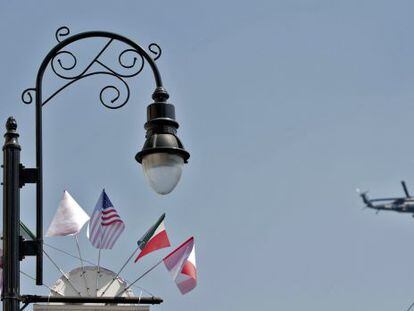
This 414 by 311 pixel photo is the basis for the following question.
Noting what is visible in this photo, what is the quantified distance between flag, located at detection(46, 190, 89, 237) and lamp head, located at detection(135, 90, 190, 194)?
110 feet

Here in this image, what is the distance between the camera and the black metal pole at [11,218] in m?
11.9

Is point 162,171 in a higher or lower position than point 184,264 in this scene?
lower

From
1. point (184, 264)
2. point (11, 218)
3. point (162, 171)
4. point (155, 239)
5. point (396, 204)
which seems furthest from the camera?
point (396, 204)

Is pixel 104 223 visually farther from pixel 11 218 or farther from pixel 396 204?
pixel 396 204

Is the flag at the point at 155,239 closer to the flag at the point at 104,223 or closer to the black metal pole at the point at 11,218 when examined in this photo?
the flag at the point at 104,223

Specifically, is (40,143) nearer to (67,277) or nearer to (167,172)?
(167,172)

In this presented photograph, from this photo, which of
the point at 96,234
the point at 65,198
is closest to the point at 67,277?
the point at 65,198

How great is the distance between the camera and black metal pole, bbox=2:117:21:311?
1188 cm

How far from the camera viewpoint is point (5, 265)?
12023 millimetres

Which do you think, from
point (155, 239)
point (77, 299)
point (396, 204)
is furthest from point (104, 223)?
point (396, 204)

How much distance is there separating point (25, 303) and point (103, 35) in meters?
3.16

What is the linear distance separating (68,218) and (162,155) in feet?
120

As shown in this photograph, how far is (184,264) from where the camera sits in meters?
45.1

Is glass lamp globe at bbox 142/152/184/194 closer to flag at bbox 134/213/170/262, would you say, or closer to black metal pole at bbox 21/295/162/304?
black metal pole at bbox 21/295/162/304
